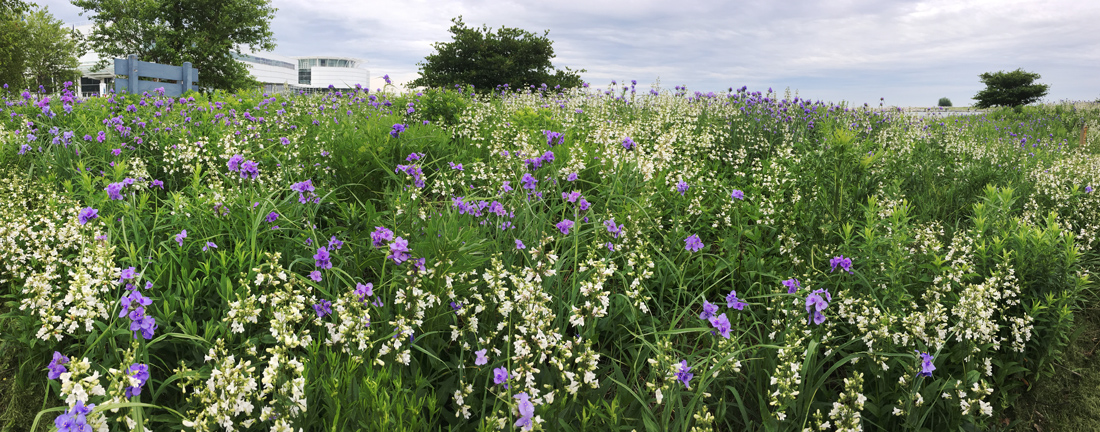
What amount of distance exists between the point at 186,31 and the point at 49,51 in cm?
1133

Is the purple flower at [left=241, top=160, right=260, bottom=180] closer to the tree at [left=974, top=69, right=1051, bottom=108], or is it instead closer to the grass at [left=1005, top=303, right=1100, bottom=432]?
the grass at [left=1005, top=303, right=1100, bottom=432]

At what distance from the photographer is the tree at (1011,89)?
29.7 meters

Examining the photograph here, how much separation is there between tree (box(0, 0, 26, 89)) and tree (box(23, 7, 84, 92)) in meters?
0.91

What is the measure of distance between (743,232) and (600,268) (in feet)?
6.19

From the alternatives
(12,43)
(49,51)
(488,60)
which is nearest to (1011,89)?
(488,60)

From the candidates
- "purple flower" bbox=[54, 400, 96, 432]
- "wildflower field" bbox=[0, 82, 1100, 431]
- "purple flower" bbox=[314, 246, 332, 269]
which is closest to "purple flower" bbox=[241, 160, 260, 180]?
"wildflower field" bbox=[0, 82, 1100, 431]

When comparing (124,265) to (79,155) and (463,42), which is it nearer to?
(79,155)

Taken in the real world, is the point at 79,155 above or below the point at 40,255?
above

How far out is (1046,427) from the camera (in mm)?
3223

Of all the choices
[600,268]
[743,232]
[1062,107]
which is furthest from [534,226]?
[1062,107]

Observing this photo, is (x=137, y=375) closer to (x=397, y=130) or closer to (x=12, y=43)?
(x=397, y=130)

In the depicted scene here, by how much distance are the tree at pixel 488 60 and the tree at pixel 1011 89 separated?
24.8 m

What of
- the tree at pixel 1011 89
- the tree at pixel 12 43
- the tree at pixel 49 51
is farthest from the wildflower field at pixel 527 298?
the tree at pixel 49 51

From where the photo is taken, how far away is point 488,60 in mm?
22969
